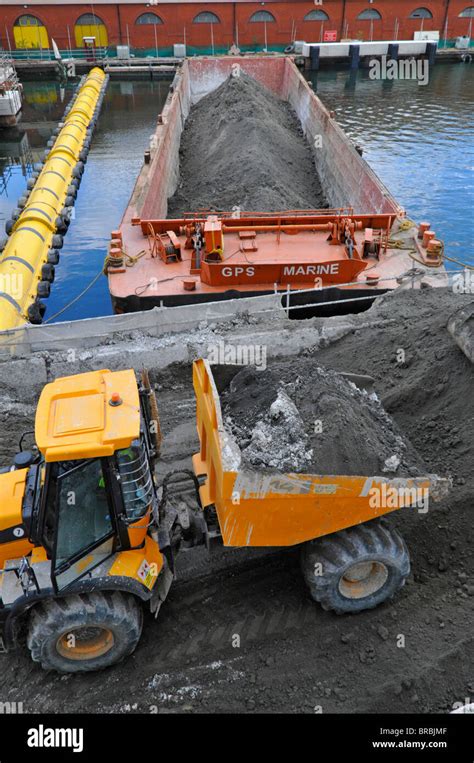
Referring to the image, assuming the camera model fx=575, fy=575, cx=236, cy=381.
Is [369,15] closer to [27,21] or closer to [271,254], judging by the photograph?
[27,21]

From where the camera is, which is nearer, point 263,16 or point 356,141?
point 356,141

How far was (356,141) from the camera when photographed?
24.9 metres

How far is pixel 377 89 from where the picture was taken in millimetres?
34406

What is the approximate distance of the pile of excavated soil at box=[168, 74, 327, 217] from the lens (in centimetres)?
1552

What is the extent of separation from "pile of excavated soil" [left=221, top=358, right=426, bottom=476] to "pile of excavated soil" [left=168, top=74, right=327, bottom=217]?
9460 millimetres

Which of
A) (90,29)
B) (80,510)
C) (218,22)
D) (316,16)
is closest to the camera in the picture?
(80,510)

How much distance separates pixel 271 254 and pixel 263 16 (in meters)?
34.4

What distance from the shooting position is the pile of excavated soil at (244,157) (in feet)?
50.9

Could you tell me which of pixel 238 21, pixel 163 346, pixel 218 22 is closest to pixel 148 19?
pixel 218 22

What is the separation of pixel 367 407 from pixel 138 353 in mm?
4216

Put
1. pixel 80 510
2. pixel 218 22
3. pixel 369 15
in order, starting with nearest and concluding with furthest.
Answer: pixel 80 510
pixel 218 22
pixel 369 15

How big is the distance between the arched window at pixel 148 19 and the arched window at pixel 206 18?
2378mm

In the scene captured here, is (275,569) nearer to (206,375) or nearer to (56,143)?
(206,375)

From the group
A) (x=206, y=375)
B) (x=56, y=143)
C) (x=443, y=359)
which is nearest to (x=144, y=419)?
(x=206, y=375)
